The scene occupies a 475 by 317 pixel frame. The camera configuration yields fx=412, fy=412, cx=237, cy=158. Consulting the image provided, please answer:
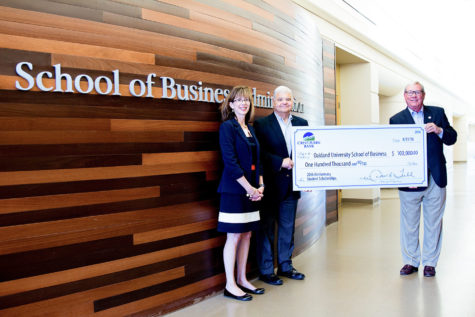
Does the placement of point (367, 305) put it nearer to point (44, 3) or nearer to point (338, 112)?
point (44, 3)

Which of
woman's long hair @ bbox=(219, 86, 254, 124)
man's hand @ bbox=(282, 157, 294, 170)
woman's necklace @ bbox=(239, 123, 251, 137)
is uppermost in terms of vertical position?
woman's long hair @ bbox=(219, 86, 254, 124)

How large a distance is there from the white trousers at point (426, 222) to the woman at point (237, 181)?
154 centimetres

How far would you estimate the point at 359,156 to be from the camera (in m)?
3.72

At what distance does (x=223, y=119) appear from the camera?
3447mm

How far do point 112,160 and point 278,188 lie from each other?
161 centimetres

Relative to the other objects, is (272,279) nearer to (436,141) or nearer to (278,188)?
(278,188)

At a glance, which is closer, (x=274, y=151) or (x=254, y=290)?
(x=254, y=290)

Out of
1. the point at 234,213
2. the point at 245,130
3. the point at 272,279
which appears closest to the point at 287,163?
the point at 245,130

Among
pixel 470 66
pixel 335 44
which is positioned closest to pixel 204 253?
pixel 335 44

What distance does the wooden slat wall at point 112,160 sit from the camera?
7.89ft

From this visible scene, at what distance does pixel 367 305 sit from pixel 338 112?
6.05m
